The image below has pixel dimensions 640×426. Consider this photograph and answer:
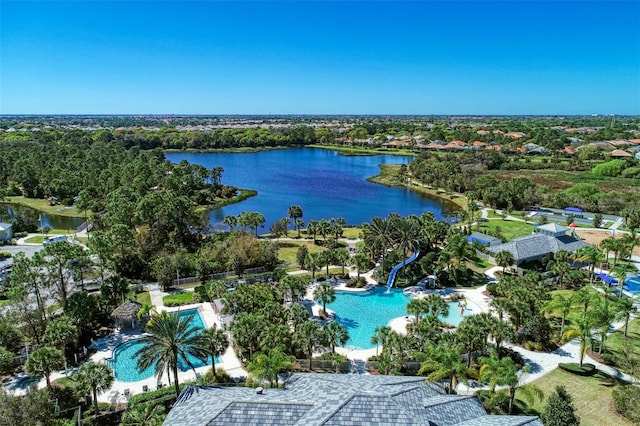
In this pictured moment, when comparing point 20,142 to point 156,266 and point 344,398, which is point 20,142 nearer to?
point 156,266

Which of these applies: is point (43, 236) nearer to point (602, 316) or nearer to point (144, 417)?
point (144, 417)

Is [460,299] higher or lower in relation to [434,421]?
lower

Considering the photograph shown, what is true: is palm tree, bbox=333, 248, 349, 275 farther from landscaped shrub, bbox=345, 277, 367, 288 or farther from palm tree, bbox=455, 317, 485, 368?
palm tree, bbox=455, 317, 485, 368

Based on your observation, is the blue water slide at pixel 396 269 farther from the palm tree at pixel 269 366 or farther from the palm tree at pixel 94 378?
the palm tree at pixel 94 378

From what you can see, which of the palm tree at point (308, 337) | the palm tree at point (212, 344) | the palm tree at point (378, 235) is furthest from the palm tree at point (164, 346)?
the palm tree at point (378, 235)

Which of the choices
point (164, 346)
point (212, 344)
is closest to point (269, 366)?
point (212, 344)

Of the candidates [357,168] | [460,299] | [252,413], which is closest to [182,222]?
[460,299]
